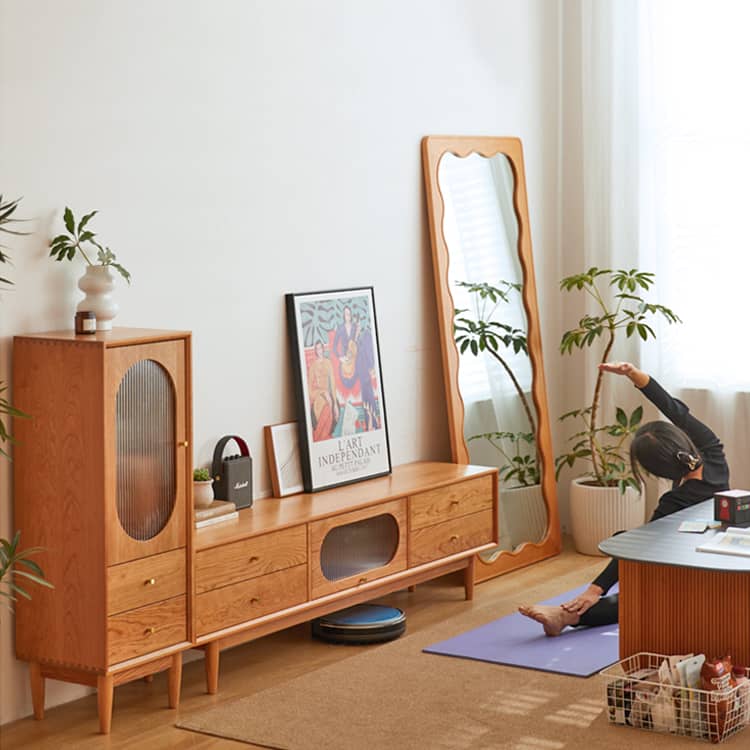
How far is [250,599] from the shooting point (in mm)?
4215

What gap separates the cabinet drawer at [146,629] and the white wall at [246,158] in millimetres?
383

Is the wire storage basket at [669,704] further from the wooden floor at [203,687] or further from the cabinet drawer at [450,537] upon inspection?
the cabinet drawer at [450,537]

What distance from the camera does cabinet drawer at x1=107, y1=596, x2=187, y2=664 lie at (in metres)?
3.73

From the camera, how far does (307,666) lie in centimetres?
444

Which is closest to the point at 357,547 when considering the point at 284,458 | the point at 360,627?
the point at 360,627

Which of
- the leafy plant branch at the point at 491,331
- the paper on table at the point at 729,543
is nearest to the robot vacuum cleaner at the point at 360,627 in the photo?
the paper on table at the point at 729,543

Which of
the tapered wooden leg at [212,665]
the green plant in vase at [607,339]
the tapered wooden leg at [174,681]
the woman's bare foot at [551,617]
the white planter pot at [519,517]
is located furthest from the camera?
the green plant in vase at [607,339]

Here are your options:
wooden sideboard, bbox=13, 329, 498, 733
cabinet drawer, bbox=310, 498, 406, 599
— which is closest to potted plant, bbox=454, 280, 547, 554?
cabinet drawer, bbox=310, 498, 406, 599

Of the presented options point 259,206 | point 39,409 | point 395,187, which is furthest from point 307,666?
point 395,187

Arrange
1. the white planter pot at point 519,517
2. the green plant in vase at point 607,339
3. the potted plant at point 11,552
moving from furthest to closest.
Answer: the green plant in vase at point 607,339 < the white planter pot at point 519,517 < the potted plant at point 11,552

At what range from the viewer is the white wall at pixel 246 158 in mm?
3906

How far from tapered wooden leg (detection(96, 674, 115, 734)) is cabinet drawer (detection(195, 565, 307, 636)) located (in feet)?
1.16

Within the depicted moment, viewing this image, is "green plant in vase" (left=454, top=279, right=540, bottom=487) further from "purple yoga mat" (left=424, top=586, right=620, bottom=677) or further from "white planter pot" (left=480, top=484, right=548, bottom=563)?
"purple yoga mat" (left=424, top=586, right=620, bottom=677)

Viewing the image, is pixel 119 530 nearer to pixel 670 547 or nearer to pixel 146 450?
pixel 146 450
